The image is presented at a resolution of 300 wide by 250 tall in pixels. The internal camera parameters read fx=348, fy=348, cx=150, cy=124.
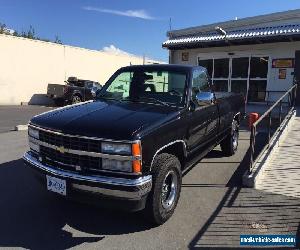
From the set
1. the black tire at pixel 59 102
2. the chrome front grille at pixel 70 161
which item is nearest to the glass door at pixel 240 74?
the black tire at pixel 59 102

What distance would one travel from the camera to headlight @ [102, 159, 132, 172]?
386 cm

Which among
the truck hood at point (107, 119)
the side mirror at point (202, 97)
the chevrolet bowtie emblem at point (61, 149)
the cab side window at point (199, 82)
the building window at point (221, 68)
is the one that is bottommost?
the chevrolet bowtie emblem at point (61, 149)

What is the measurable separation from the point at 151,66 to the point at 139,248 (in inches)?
121

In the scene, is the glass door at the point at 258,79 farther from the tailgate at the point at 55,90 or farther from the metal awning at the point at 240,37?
the tailgate at the point at 55,90

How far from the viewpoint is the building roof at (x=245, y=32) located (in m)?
15.1

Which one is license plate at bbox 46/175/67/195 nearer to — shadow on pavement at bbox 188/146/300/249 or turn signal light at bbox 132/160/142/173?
turn signal light at bbox 132/160/142/173

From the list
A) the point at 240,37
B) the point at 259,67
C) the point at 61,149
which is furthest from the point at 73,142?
the point at 259,67

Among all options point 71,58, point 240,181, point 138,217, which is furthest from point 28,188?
point 71,58

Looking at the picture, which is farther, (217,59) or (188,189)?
(217,59)

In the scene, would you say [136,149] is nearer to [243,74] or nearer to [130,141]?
[130,141]

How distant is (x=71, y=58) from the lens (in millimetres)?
25562

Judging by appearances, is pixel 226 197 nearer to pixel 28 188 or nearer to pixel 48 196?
pixel 48 196

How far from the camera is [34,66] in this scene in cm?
2278

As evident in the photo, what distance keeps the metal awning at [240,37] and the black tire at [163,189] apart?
11856mm
